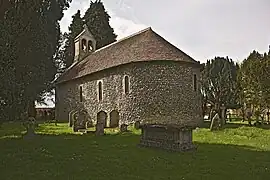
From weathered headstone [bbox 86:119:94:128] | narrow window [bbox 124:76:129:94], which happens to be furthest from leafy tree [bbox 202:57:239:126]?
narrow window [bbox 124:76:129:94]

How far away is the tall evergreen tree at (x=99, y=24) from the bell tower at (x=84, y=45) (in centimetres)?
642

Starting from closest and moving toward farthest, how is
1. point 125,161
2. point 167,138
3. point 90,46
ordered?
point 125,161
point 167,138
point 90,46

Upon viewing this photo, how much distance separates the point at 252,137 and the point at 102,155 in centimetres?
1105

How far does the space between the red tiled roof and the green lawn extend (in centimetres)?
1193

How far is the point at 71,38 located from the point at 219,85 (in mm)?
22818

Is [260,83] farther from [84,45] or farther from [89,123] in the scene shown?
[84,45]

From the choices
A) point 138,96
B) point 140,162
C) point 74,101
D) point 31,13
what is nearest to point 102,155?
point 140,162

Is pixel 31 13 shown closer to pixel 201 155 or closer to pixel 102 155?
pixel 102 155

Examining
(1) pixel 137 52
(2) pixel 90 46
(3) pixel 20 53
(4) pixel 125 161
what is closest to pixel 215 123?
(1) pixel 137 52

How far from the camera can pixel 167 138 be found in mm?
14953

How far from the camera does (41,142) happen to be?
16453mm

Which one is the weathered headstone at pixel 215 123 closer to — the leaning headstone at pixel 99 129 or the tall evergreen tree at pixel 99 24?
the leaning headstone at pixel 99 129

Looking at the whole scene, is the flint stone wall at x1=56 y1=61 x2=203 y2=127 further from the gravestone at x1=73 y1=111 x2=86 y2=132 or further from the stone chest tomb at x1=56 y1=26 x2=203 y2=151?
the gravestone at x1=73 y1=111 x2=86 y2=132

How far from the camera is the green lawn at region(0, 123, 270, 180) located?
994 centimetres
